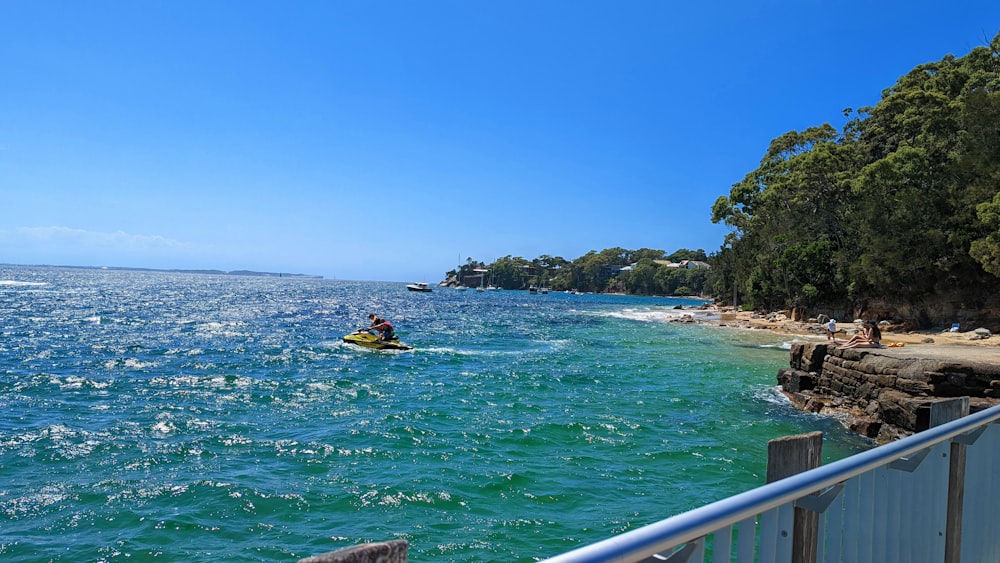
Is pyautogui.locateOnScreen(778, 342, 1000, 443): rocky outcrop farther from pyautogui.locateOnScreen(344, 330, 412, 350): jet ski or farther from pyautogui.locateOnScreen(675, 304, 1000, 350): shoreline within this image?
pyautogui.locateOnScreen(344, 330, 412, 350): jet ski

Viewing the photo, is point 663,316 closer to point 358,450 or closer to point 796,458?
point 358,450

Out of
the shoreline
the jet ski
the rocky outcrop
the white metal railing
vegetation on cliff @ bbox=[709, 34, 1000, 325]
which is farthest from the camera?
vegetation on cliff @ bbox=[709, 34, 1000, 325]

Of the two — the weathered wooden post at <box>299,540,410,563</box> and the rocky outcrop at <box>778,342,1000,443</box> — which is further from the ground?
the weathered wooden post at <box>299,540,410,563</box>

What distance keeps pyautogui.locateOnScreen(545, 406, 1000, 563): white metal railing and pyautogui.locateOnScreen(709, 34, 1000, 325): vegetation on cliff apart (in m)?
26.9

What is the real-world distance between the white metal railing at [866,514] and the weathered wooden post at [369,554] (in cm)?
34

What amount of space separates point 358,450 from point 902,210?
33.3 m

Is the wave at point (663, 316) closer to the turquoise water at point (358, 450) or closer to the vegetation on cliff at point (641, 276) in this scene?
the turquoise water at point (358, 450)

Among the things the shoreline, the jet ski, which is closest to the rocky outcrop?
the shoreline

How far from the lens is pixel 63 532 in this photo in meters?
7.32

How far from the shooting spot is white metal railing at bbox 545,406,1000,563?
5.33 feet

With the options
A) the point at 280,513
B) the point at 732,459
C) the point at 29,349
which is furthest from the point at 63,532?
the point at 29,349

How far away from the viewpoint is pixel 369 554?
126 cm

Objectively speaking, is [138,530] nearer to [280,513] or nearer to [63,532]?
[63,532]

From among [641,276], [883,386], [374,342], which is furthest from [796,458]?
[641,276]
